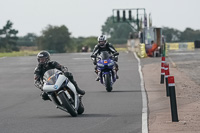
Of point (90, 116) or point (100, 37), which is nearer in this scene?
point (90, 116)

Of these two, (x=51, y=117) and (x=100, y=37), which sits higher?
(x=100, y=37)

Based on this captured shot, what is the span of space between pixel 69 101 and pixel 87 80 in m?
14.6

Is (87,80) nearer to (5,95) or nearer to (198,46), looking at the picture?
(5,95)

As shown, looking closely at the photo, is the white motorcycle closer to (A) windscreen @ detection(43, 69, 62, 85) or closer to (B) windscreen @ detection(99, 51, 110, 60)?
(A) windscreen @ detection(43, 69, 62, 85)

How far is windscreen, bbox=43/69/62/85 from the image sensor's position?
13911mm

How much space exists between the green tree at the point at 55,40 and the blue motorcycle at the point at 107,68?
110 meters

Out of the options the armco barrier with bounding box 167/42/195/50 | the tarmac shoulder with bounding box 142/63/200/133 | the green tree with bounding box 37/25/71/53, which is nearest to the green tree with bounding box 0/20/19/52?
the green tree with bounding box 37/25/71/53

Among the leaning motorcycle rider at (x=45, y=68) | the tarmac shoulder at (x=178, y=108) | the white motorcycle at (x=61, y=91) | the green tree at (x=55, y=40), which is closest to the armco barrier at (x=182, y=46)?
the green tree at (x=55, y=40)

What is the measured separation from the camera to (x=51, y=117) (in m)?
14.4

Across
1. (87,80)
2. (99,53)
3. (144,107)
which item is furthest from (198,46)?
(144,107)

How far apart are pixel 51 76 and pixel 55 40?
120475 millimetres

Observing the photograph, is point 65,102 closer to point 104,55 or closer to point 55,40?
point 104,55

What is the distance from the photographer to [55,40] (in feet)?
440

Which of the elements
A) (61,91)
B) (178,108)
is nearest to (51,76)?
(61,91)
